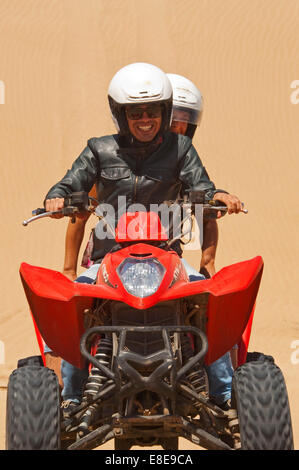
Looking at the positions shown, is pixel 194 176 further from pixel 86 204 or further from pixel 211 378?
pixel 211 378

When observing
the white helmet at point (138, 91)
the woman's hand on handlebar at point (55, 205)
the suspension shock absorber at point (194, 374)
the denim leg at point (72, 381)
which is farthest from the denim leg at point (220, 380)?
the white helmet at point (138, 91)

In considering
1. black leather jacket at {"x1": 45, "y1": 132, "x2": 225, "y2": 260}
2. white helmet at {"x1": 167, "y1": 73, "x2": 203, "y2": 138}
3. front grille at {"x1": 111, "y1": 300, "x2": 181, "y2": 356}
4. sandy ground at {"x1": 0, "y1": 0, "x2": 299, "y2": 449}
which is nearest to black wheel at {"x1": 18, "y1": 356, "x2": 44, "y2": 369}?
black leather jacket at {"x1": 45, "y1": 132, "x2": 225, "y2": 260}

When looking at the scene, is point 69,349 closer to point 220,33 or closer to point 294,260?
point 294,260

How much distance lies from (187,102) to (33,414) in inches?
211

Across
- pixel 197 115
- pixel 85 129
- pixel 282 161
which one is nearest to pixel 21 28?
pixel 85 129

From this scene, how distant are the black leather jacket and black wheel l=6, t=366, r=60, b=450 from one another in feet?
5.04

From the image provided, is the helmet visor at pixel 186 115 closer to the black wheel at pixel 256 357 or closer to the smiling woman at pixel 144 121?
the smiling woman at pixel 144 121

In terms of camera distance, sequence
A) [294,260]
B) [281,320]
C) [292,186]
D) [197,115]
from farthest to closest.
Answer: [292,186] → [294,260] → [281,320] → [197,115]

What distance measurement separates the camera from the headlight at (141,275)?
5199 millimetres

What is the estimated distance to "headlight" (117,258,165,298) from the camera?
5.20m

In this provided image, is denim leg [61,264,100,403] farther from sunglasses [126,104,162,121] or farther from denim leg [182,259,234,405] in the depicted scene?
sunglasses [126,104,162,121]

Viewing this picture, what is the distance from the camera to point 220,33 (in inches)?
1152

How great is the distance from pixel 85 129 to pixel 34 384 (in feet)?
68.1

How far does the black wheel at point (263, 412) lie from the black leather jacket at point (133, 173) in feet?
5.46
